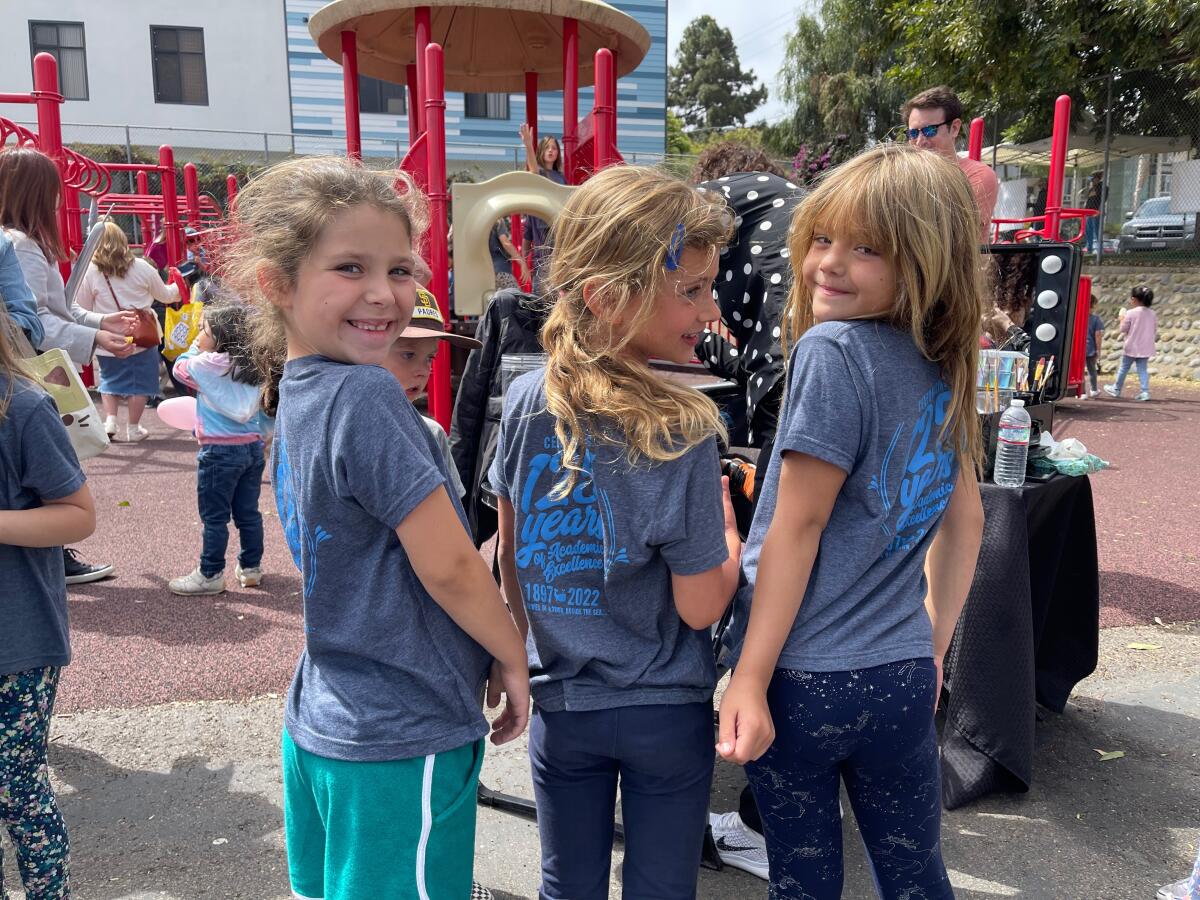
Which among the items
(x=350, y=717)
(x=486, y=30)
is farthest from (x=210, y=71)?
(x=350, y=717)

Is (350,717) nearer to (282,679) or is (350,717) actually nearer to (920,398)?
(920,398)

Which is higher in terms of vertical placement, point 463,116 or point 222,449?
point 463,116

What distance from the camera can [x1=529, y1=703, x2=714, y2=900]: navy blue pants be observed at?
1495mm

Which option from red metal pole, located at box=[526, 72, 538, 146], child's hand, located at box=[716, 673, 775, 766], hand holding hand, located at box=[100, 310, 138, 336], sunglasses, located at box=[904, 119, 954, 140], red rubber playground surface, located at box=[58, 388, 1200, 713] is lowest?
red rubber playground surface, located at box=[58, 388, 1200, 713]

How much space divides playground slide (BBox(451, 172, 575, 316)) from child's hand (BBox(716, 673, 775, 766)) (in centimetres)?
348

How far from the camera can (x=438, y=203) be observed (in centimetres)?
437

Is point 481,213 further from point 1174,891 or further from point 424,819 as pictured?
point 1174,891

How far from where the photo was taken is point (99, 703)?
134 inches

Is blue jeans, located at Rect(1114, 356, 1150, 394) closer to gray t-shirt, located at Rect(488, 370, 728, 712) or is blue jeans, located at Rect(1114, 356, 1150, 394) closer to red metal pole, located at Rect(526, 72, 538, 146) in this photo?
red metal pole, located at Rect(526, 72, 538, 146)

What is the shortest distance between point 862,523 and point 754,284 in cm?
154

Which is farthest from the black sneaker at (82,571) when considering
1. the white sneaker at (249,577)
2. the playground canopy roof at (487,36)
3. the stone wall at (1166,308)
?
the stone wall at (1166,308)

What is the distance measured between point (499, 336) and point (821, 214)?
1089mm

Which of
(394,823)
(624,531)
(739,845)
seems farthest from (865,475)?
(739,845)

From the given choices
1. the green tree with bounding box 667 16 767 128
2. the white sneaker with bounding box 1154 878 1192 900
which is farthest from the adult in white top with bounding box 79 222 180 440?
the green tree with bounding box 667 16 767 128
